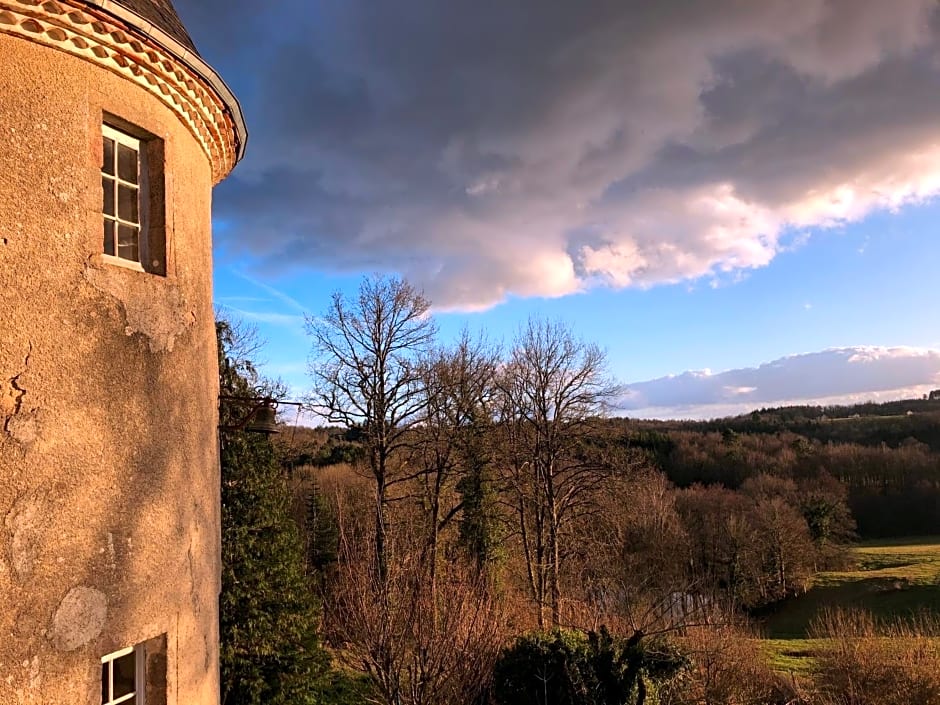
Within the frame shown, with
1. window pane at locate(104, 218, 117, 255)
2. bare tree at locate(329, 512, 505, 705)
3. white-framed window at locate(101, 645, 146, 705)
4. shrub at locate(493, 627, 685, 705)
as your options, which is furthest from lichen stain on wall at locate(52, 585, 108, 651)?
shrub at locate(493, 627, 685, 705)

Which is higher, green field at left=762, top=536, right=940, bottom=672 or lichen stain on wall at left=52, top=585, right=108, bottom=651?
lichen stain on wall at left=52, top=585, right=108, bottom=651

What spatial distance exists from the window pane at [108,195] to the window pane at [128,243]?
5.0 inches

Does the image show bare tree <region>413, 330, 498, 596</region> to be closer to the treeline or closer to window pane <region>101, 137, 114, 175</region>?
window pane <region>101, 137, 114, 175</region>

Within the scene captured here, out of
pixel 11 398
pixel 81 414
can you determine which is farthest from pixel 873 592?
pixel 11 398

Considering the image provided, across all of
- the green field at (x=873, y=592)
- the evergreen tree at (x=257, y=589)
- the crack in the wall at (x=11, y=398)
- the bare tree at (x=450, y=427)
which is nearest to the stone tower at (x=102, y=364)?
the crack in the wall at (x=11, y=398)

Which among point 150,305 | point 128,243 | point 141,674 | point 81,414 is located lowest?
point 141,674

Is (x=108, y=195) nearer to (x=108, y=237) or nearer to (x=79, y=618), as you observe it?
(x=108, y=237)

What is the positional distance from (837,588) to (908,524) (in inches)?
976

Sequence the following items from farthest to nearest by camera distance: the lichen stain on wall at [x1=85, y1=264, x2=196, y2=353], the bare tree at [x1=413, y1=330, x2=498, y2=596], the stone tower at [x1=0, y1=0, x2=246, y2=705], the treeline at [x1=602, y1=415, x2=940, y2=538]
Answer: the treeline at [x1=602, y1=415, x2=940, y2=538], the bare tree at [x1=413, y1=330, x2=498, y2=596], the lichen stain on wall at [x1=85, y1=264, x2=196, y2=353], the stone tower at [x1=0, y1=0, x2=246, y2=705]

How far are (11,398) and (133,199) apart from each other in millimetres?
1678

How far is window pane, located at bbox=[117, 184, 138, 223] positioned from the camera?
4.48m

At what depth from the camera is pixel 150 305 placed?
172 inches

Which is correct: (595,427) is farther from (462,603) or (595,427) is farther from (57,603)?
(57,603)

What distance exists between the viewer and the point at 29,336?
3.62m
